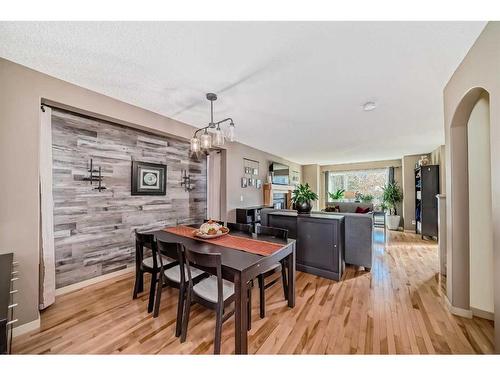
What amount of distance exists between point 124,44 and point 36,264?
2.10m

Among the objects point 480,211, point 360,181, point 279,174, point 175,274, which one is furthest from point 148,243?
point 360,181

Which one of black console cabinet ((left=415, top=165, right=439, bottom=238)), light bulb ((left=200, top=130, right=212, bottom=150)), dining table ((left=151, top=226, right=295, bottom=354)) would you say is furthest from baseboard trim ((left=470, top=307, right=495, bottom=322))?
black console cabinet ((left=415, top=165, right=439, bottom=238))

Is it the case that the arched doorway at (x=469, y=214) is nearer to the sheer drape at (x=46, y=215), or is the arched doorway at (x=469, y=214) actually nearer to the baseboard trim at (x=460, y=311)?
the baseboard trim at (x=460, y=311)

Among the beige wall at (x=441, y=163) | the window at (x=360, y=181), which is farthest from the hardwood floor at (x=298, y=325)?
the window at (x=360, y=181)

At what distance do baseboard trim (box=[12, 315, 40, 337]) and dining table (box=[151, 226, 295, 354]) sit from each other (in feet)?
4.08

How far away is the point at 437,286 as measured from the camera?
8.43 ft

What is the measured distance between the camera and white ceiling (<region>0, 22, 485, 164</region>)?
4.59 feet

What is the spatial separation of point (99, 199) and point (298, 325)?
2.82 metres

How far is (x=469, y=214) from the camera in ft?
6.37

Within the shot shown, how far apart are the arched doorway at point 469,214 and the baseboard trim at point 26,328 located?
3.96 m

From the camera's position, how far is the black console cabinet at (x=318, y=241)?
2746mm

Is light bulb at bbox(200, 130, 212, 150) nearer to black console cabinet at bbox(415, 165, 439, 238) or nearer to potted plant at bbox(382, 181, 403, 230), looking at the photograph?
black console cabinet at bbox(415, 165, 439, 238)

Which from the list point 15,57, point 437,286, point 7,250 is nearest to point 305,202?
point 437,286

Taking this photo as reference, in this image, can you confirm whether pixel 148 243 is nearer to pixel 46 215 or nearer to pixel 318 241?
pixel 46 215
